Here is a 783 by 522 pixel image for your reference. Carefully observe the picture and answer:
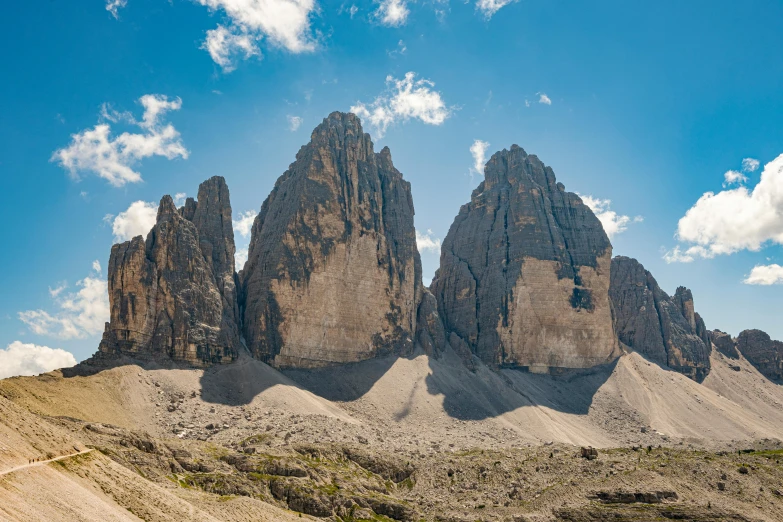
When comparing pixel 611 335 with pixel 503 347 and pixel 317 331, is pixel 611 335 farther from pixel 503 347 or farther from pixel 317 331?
pixel 317 331

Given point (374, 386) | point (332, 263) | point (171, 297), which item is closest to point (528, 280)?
point (332, 263)

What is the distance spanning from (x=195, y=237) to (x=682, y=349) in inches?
5857

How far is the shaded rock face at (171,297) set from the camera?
119 metres

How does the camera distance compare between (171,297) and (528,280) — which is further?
(528,280)

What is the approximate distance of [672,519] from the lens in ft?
233

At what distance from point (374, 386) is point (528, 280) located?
60.2m

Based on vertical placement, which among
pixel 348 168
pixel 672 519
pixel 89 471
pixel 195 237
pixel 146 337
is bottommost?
pixel 672 519

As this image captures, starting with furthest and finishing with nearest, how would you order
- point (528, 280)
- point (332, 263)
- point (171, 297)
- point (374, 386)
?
1. point (528, 280)
2. point (332, 263)
3. point (374, 386)
4. point (171, 297)

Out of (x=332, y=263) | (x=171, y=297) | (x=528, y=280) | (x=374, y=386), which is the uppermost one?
(x=528, y=280)

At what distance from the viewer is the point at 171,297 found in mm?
124688

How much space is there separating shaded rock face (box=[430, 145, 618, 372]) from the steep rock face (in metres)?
20.4

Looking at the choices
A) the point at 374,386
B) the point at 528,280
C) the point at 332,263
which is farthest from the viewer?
the point at 528,280

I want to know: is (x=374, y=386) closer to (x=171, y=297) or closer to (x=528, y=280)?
(x=171, y=297)

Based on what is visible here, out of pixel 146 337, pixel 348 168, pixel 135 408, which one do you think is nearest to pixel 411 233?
pixel 348 168
